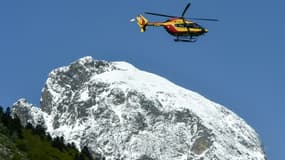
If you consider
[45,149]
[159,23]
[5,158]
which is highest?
[159,23]

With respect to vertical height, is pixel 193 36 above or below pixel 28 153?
above

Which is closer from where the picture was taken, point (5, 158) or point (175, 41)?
point (5, 158)

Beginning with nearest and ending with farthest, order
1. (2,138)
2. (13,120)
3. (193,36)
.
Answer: (2,138), (193,36), (13,120)

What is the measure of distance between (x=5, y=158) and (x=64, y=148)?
3012 cm

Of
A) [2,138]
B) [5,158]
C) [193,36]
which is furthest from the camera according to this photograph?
[193,36]

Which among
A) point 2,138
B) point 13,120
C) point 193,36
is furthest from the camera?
point 13,120

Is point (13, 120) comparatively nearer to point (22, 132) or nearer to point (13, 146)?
point (22, 132)

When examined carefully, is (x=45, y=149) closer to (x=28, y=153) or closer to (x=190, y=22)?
(x=28, y=153)

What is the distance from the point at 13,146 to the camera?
4220 inches

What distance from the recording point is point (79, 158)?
406 feet

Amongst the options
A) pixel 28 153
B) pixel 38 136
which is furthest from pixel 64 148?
pixel 28 153

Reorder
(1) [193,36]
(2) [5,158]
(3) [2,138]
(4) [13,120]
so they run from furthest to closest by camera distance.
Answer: (4) [13,120] < (1) [193,36] < (3) [2,138] < (2) [5,158]

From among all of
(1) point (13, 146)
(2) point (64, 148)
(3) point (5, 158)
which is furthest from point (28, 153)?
(2) point (64, 148)

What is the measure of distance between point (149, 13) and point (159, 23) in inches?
586
